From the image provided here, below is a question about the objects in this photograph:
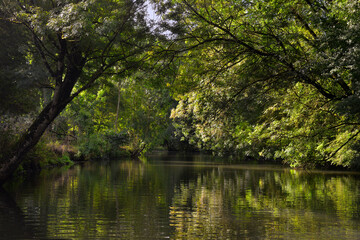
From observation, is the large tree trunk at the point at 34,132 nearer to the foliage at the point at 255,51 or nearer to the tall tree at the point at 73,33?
the tall tree at the point at 73,33

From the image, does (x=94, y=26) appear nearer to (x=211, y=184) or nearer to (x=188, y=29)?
(x=188, y=29)

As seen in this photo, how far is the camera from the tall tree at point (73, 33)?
1430 centimetres

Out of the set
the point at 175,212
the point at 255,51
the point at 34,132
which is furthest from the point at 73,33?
the point at 175,212

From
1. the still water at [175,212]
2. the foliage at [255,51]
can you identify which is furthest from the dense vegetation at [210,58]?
the still water at [175,212]

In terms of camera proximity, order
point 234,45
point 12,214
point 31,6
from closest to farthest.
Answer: point 12,214
point 234,45
point 31,6

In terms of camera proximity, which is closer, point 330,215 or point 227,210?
point 330,215

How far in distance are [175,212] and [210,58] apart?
532cm

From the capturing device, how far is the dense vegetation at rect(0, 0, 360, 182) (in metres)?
12.2

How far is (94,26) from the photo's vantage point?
51.0 feet

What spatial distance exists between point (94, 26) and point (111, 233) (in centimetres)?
870

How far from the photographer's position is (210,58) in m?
14.5

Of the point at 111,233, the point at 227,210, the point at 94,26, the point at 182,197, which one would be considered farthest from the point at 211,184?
the point at 111,233

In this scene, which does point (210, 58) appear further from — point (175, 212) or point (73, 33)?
point (175, 212)

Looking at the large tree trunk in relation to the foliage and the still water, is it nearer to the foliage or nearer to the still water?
the still water
